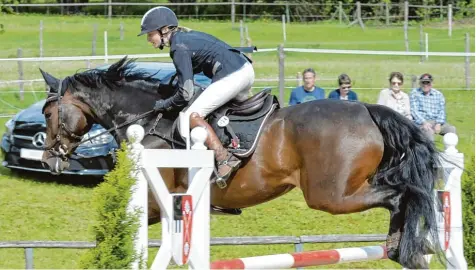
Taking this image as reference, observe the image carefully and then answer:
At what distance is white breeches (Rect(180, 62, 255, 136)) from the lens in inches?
281

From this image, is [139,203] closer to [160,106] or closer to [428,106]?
[160,106]

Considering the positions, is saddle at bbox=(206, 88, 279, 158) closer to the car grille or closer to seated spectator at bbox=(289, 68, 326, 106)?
seated spectator at bbox=(289, 68, 326, 106)

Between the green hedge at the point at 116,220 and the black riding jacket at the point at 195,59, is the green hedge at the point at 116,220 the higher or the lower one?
the lower one

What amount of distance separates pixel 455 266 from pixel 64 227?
472cm

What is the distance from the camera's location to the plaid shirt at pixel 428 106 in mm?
11758

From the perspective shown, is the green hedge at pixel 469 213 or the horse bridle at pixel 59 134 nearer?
the green hedge at pixel 469 213

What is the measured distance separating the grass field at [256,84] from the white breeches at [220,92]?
1.92 metres

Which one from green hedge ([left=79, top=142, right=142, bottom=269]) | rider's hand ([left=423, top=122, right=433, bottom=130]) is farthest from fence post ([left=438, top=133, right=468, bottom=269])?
rider's hand ([left=423, top=122, right=433, bottom=130])

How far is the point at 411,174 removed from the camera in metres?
6.91

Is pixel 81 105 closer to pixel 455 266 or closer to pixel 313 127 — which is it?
pixel 313 127

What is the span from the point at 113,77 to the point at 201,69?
0.83 m

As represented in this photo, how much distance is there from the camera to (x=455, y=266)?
6988 millimetres

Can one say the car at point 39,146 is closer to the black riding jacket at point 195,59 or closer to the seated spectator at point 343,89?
the seated spectator at point 343,89

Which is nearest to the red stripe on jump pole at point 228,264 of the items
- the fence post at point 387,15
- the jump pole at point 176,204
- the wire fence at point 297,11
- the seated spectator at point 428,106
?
the jump pole at point 176,204
